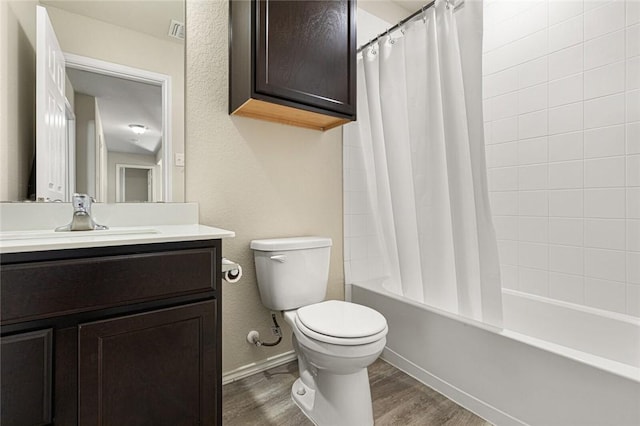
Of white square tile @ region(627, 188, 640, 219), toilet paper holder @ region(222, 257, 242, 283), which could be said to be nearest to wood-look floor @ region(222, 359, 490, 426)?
toilet paper holder @ region(222, 257, 242, 283)

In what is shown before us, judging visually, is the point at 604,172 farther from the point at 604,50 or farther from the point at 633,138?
the point at 604,50

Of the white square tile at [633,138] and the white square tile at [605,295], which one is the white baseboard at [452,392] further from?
the white square tile at [633,138]

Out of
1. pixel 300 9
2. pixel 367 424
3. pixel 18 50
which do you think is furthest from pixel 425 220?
pixel 18 50

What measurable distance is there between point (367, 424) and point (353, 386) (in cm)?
16

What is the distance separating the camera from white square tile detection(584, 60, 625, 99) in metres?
1.54

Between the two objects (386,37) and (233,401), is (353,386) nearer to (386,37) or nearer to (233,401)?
(233,401)

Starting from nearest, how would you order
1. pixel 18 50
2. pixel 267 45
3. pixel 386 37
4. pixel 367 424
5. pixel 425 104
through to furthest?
pixel 18 50, pixel 367 424, pixel 267 45, pixel 425 104, pixel 386 37

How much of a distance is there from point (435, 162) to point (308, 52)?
0.82 metres

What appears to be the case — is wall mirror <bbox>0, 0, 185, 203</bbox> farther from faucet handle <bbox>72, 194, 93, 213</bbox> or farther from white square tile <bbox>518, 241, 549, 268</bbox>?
white square tile <bbox>518, 241, 549, 268</bbox>

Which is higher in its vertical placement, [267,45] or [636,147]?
[267,45]

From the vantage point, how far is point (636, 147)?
149 centimetres

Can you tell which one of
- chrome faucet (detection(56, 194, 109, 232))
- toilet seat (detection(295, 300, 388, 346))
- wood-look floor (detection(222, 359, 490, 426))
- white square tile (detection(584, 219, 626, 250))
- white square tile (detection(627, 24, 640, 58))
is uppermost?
white square tile (detection(627, 24, 640, 58))

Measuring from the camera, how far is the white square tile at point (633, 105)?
4.86 feet

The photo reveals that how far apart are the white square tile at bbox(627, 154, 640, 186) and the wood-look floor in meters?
1.33
